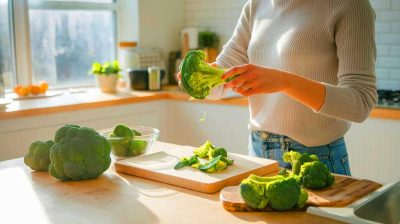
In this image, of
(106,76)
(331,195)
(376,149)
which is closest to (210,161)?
(331,195)

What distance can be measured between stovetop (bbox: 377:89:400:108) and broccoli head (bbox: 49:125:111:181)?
164 cm

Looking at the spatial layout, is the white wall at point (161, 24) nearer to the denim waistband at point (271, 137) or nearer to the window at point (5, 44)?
the window at point (5, 44)

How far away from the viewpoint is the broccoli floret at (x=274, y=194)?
121 centimetres

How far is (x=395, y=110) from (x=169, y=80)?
6.27ft

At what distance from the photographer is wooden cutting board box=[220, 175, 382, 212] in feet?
4.11

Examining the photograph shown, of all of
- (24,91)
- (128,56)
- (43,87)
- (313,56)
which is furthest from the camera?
(128,56)

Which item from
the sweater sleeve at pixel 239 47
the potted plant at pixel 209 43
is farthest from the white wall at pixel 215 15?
the sweater sleeve at pixel 239 47

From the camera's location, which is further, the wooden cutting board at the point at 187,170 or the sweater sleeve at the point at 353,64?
the sweater sleeve at the point at 353,64

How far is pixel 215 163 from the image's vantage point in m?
1.51

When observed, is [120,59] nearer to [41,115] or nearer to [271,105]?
[41,115]

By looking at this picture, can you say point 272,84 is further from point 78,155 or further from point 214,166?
point 78,155

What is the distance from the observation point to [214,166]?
4.93 ft

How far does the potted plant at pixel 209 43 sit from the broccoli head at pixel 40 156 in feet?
7.57

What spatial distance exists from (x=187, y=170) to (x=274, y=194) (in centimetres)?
37
